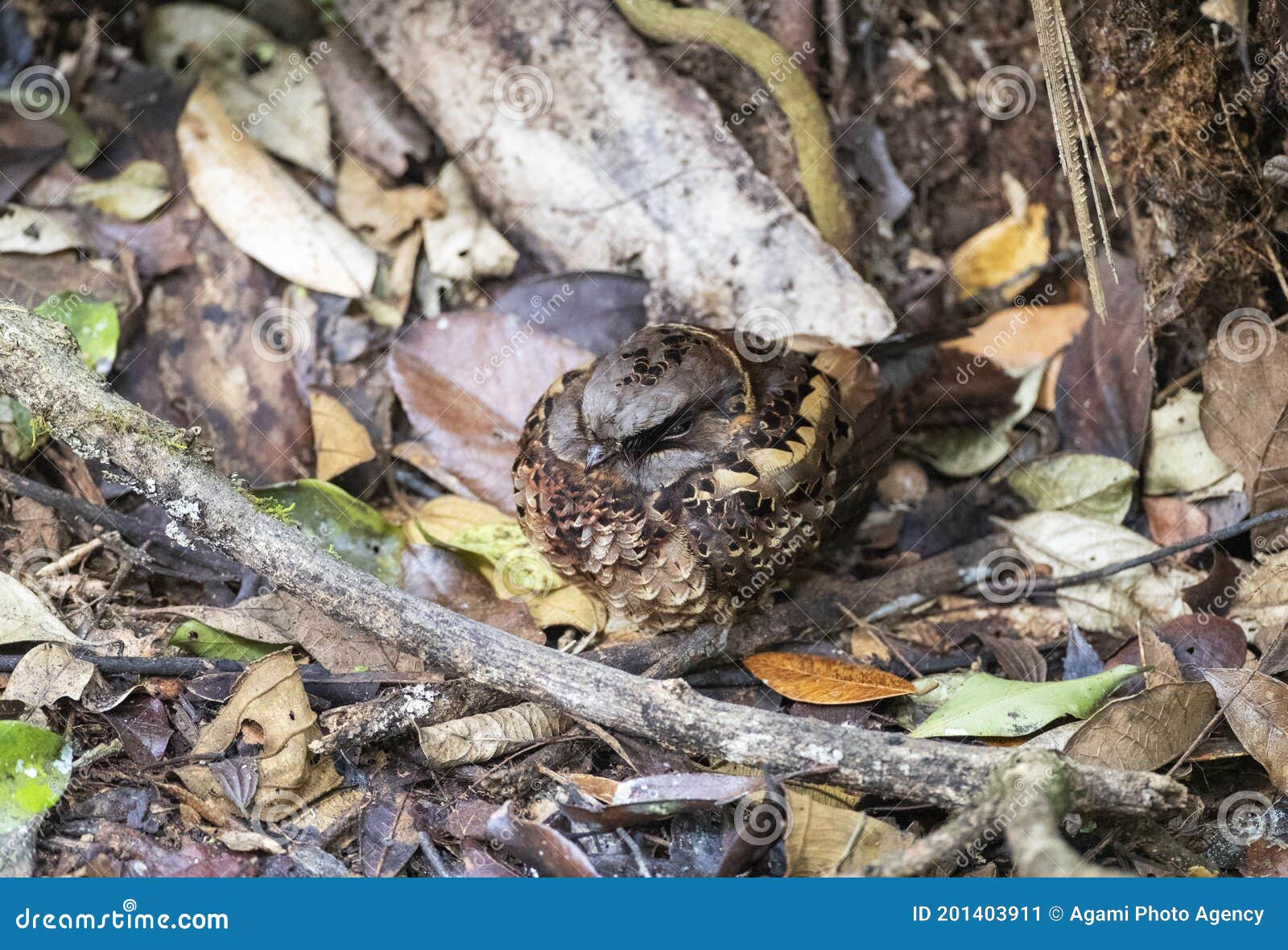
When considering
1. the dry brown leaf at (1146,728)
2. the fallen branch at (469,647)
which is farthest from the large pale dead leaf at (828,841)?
the dry brown leaf at (1146,728)

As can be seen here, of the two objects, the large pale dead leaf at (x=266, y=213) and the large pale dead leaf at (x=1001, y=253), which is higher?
the large pale dead leaf at (x=1001, y=253)

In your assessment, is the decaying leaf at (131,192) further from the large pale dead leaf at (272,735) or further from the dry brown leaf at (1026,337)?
the dry brown leaf at (1026,337)

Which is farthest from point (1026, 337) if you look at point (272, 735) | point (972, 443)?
point (272, 735)

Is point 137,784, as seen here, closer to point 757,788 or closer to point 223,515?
point 223,515

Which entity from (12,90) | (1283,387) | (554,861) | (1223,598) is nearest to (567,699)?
(554,861)

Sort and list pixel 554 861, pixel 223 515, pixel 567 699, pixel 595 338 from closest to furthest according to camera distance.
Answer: pixel 554 861 < pixel 567 699 < pixel 223 515 < pixel 595 338

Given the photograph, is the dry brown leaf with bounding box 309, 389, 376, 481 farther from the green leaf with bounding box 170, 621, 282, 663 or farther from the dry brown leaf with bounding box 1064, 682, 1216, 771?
the dry brown leaf with bounding box 1064, 682, 1216, 771
